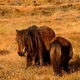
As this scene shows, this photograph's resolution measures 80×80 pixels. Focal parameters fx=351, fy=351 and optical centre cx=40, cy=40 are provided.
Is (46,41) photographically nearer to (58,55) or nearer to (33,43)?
(33,43)

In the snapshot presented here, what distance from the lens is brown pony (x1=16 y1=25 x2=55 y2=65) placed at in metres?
10.3

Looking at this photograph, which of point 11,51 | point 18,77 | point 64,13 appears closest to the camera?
point 18,77

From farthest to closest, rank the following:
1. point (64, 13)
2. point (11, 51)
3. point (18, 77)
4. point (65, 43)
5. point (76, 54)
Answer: point (64, 13) → point (11, 51) → point (76, 54) → point (65, 43) → point (18, 77)

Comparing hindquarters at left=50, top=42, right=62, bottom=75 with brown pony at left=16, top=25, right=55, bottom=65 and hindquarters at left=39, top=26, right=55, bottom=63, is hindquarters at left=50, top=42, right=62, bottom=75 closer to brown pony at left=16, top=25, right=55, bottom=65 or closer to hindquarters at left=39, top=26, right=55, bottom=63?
brown pony at left=16, top=25, right=55, bottom=65

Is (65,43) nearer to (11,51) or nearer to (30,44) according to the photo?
(30,44)

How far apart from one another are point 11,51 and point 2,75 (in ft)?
20.1

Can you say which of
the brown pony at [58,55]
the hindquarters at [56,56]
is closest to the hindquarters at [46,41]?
the brown pony at [58,55]

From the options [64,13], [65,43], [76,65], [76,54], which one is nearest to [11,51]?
[76,54]

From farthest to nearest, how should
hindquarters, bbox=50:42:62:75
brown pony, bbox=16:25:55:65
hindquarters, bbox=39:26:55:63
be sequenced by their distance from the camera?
hindquarters, bbox=39:26:55:63 < brown pony, bbox=16:25:55:65 < hindquarters, bbox=50:42:62:75

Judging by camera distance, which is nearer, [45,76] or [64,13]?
[45,76]

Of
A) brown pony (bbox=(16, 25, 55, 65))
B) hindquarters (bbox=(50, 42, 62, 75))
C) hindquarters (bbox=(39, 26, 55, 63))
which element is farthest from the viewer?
hindquarters (bbox=(39, 26, 55, 63))

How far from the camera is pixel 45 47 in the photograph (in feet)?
38.0

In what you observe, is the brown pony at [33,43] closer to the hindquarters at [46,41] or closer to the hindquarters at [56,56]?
the hindquarters at [46,41]

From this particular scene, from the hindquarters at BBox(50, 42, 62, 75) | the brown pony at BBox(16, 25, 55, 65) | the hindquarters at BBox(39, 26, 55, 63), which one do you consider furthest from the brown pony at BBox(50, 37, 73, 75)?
the hindquarters at BBox(39, 26, 55, 63)
